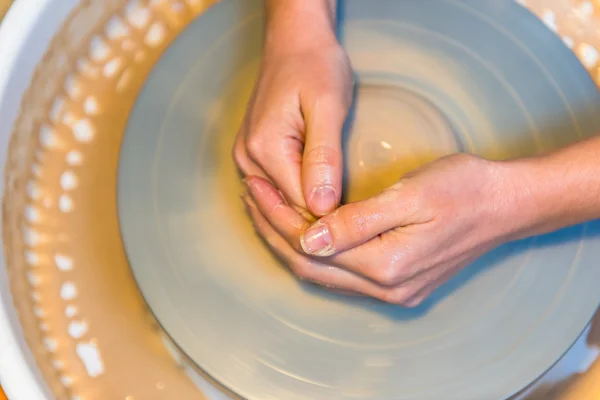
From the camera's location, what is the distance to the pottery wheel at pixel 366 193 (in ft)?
3.00

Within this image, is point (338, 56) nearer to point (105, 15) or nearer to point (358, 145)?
point (358, 145)

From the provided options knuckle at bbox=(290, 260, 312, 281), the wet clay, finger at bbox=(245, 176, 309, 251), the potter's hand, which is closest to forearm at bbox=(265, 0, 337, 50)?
the potter's hand

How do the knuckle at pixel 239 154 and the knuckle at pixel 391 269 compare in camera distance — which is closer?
the knuckle at pixel 391 269

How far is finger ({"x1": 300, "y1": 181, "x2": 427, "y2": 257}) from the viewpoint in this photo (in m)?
0.84

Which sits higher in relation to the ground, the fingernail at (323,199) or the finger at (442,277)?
the fingernail at (323,199)

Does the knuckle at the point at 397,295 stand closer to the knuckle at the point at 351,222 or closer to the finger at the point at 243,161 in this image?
the knuckle at the point at 351,222

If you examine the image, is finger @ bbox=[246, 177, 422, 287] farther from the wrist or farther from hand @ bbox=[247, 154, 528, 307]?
the wrist

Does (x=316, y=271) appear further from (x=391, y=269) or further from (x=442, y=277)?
(x=442, y=277)

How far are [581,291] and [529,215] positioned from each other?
17cm

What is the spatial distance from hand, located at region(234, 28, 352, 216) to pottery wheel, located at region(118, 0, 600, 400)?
99mm

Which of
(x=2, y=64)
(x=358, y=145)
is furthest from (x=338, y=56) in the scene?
(x=2, y=64)

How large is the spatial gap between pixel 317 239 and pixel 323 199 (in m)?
0.08

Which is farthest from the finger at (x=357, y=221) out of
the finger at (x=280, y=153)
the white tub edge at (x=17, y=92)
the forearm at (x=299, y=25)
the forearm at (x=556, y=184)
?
the white tub edge at (x=17, y=92)

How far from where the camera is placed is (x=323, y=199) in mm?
884
